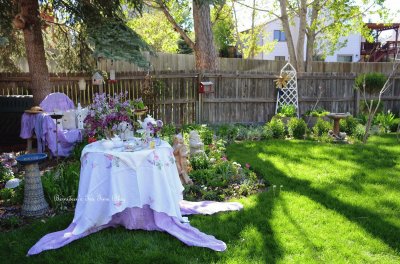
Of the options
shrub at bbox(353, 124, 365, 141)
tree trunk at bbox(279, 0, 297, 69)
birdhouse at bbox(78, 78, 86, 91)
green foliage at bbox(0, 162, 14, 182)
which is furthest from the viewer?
tree trunk at bbox(279, 0, 297, 69)

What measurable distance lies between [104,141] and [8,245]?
3.93ft

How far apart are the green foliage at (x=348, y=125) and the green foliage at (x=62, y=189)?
5.81 m

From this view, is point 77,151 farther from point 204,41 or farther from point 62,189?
point 204,41

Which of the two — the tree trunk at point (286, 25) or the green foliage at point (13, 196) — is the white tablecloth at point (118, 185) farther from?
the tree trunk at point (286, 25)

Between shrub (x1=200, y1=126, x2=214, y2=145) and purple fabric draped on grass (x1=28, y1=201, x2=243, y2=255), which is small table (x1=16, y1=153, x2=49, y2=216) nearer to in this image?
purple fabric draped on grass (x1=28, y1=201, x2=243, y2=255)

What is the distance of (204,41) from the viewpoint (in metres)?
9.43

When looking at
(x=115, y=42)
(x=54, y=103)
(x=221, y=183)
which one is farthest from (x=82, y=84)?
(x=221, y=183)

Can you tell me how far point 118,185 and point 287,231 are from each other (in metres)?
1.59

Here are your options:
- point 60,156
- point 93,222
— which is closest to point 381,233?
point 93,222

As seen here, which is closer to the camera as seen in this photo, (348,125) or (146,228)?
(146,228)

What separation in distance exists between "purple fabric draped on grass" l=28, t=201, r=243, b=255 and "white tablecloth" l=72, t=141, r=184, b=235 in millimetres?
110

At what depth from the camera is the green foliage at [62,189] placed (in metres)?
3.85
